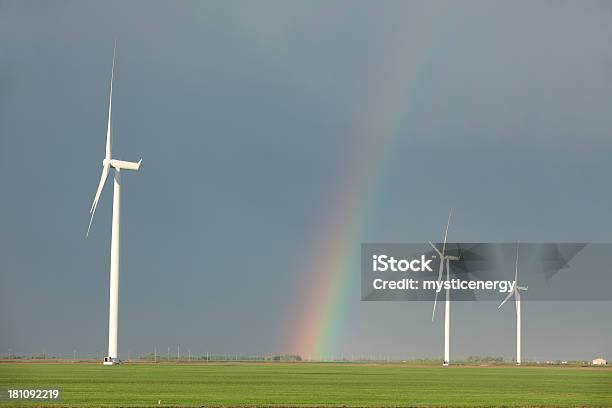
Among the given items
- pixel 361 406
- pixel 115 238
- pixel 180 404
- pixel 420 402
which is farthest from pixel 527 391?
pixel 115 238

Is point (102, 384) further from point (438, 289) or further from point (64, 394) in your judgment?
point (438, 289)

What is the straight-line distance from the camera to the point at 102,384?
8362 centimetres

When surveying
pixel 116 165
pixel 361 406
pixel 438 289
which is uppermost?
pixel 116 165

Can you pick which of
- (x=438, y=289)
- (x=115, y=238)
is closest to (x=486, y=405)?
(x=115, y=238)

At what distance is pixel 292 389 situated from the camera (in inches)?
3140

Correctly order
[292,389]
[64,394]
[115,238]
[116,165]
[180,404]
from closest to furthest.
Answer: [180,404] → [64,394] → [292,389] → [115,238] → [116,165]

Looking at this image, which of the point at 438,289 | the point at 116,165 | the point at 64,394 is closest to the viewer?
the point at 64,394

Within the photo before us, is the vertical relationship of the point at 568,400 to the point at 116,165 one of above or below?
below

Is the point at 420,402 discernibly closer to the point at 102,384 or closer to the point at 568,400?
the point at 568,400

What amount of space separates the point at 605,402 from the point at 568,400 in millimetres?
3059

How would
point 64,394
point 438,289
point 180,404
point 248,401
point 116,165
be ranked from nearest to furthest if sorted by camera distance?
point 180,404 → point 248,401 → point 64,394 → point 116,165 → point 438,289

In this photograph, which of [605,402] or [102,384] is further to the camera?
[102,384]

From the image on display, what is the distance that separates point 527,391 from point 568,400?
12369 mm

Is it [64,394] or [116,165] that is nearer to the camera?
[64,394]
